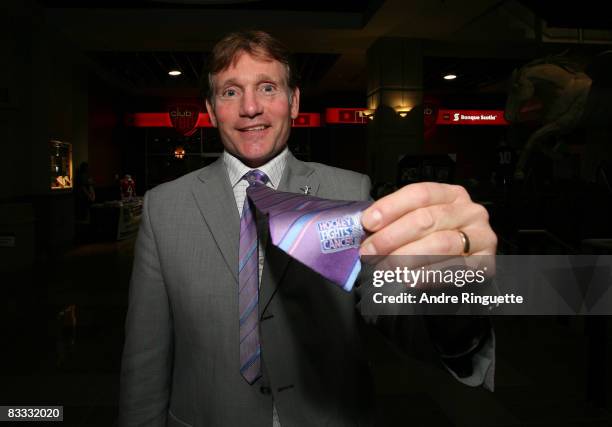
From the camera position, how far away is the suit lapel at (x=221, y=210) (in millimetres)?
1041

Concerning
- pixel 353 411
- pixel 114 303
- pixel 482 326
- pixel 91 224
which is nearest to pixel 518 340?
pixel 353 411

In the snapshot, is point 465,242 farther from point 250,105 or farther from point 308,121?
point 308,121

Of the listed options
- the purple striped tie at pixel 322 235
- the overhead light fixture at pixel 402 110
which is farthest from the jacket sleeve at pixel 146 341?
the overhead light fixture at pixel 402 110

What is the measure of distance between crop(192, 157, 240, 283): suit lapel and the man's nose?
0.66ft

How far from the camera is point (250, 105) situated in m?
1.00

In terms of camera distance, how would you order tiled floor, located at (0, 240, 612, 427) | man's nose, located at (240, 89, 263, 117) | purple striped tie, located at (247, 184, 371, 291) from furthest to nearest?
tiled floor, located at (0, 240, 612, 427) < man's nose, located at (240, 89, 263, 117) < purple striped tie, located at (247, 184, 371, 291)

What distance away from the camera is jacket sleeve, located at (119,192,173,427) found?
1133 millimetres

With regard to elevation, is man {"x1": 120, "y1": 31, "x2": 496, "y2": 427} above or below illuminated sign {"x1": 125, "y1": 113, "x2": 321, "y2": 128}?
below

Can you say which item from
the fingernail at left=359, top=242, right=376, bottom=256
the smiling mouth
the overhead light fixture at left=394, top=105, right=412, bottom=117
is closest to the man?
the smiling mouth

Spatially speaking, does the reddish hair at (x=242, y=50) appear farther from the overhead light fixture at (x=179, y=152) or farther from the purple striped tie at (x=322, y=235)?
the overhead light fixture at (x=179, y=152)

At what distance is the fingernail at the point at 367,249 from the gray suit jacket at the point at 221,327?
45cm

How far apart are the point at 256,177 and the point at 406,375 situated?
237 centimetres

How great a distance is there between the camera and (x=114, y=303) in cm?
456

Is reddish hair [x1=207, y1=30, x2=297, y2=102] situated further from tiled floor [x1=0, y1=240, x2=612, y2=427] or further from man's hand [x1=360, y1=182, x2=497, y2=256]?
tiled floor [x1=0, y1=240, x2=612, y2=427]
